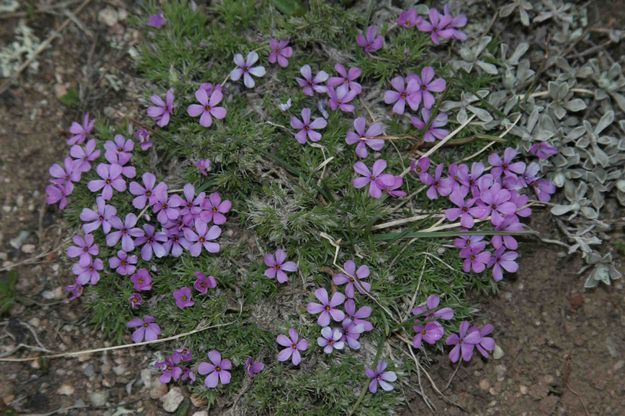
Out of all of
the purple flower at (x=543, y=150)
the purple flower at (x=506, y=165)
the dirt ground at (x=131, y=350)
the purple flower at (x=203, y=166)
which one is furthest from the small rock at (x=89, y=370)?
the purple flower at (x=543, y=150)

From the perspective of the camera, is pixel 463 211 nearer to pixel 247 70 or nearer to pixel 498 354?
pixel 498 354

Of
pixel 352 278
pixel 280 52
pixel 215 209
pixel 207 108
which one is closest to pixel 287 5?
pixel 280 52

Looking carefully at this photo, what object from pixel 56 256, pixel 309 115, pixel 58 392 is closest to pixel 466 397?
pixel 309 115

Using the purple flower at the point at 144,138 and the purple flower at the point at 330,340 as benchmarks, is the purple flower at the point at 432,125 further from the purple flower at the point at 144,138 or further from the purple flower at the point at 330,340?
the purple flower at the point at 144,138

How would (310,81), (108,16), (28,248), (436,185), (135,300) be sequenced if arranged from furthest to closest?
1. (108,16)
2. (28,248)
3. (310,81)
4. (436,185)
5. (135,300)

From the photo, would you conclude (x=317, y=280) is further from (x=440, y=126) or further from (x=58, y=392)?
(x=58, y=392)

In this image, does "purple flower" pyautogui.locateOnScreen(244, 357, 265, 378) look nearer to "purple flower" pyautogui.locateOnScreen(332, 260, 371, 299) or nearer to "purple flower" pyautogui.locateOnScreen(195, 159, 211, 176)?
"purple flower" pyautogui.locateOnScreen(332, 260, 371, 299)
